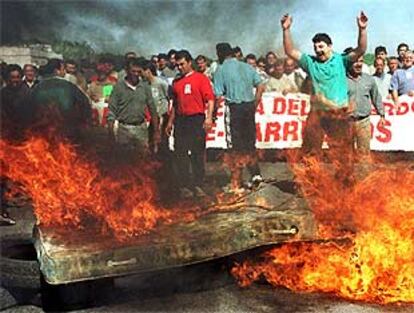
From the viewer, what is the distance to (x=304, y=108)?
7.34 meters

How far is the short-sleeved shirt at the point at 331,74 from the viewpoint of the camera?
6.79 m

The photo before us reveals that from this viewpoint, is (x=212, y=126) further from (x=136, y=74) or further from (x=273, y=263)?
(x=273, y=263)

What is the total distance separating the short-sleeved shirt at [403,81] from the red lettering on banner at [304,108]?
1230mm

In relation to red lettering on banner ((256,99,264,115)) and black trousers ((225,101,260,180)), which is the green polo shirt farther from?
red lettering on banner ((256,99,264,115))

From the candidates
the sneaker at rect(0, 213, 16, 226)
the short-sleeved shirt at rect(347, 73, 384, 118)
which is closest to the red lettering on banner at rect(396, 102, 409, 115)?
the short-sleeved shirt at rect(347, 73, 384, 118)

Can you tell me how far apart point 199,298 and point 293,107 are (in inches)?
146

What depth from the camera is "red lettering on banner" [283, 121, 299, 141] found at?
A: 24.6 ft

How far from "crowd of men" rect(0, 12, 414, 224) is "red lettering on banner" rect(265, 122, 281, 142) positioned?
234 mm

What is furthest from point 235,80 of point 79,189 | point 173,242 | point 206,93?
point 173,242

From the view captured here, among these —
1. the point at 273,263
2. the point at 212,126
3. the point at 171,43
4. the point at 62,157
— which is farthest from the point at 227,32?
the point at 273,263

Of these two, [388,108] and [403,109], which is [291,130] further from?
[403,109]

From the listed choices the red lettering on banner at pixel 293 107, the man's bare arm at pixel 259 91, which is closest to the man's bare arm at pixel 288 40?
the man's bare arm at pixel 259 91

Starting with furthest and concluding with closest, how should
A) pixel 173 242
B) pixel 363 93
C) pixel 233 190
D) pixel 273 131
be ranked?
1. pixel 273 131
2. pixel 363 93
3. pixel 233 190
4. pixel 173 242

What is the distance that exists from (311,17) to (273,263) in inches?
127
